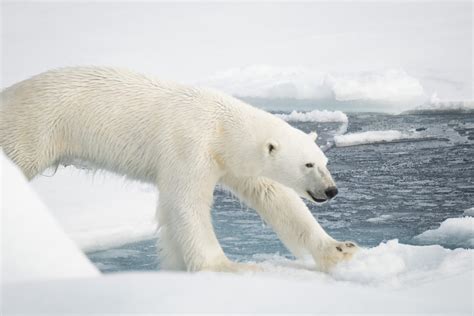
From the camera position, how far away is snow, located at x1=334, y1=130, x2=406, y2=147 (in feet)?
33.8

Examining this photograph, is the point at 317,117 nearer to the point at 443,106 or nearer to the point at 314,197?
the point at 443,106

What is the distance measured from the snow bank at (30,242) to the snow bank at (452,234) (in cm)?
411

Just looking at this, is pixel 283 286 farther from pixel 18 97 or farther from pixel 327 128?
pixel 327 128

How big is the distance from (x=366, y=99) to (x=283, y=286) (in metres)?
9.94

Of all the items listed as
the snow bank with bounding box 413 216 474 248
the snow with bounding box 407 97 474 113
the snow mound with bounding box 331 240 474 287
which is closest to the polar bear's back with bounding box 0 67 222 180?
the snow mound with bounding box 331 240 474 287

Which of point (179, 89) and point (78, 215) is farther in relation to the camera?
point (78, 215)

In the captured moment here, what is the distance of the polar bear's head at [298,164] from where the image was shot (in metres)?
4.05

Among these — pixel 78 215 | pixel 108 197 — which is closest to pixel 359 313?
pixel 78 215

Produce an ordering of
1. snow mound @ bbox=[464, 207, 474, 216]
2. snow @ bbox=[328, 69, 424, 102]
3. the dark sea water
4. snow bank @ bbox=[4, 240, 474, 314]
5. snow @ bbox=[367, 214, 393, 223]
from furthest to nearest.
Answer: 1. snow @ bbox=[328, 69, 424, 102]
2. snow mound @ bbox=[464, 207, 474, 216]
3. snow @ bbox=[367, 214, 393, 223]
4. the dark sea water
5. snow bank @ bbox=[4, 240, 474, 314]

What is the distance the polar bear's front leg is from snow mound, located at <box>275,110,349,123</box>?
694 cm

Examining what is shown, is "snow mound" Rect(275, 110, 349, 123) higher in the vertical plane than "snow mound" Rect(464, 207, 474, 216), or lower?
higher

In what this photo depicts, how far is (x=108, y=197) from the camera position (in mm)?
7605

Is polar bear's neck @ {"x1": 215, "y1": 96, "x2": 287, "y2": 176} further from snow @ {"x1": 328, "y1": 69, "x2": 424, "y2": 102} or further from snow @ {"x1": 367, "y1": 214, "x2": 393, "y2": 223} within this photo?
snow @ {"x1": 328, "y1": 69, "x2": 424, "y2": 102}

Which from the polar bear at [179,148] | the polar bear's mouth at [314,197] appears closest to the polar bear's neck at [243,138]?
the polar bear at [179,148]
